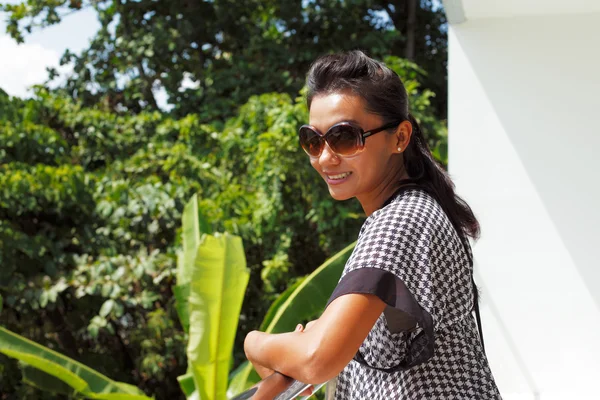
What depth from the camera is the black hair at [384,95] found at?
121cm

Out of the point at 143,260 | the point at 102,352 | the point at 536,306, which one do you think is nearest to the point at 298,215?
the point at 143,260

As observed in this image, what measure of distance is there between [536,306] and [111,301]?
9.21 feet

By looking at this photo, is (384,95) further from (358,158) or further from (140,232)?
(140,232)

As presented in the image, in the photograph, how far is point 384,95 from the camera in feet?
3.99

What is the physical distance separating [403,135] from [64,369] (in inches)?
124

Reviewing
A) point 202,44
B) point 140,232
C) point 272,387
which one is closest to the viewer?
point 272,387

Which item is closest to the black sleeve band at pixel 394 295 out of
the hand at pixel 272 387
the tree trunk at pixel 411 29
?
the hand at pixel 272 387

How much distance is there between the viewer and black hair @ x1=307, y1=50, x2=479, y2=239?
3.97 ft

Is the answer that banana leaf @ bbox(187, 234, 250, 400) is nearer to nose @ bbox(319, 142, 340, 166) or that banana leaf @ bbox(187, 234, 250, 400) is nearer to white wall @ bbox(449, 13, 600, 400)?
white wall @ bbox(449, 13, 600, 400)

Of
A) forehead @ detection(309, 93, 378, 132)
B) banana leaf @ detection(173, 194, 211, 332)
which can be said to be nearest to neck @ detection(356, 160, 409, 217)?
forehead @ detection(309, 93, 378, 132)

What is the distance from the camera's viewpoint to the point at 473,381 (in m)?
1.12

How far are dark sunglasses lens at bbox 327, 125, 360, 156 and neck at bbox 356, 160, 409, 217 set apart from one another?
0.28 feet

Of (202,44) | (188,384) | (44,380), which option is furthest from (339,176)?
(202,44)

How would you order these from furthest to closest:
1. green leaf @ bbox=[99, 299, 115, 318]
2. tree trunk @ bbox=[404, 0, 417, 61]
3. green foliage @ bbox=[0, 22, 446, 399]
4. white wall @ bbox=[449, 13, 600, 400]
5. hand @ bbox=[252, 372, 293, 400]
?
tree trunk @ bbox=[404, 0, 417, 61] < green foliage @ bbox=[0, 22, 446, 399] < green leaf @ bbox=[99, 299, 115, 318] < white wall @ bbox=[449, 13, 600, 400] < hand @ bbox=[252, 372, 293, 400]
